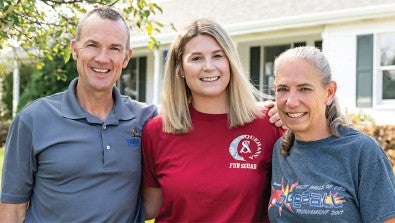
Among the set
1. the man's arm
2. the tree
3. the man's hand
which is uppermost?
the tree

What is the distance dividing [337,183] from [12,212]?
1.85m

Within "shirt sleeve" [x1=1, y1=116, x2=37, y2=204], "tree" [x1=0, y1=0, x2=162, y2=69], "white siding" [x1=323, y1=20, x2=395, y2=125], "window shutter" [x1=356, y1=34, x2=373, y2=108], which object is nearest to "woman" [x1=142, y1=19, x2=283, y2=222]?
"shirt sleeve" [x1=1, y1=116, x2=37, y2=204]

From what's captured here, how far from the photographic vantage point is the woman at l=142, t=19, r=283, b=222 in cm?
322

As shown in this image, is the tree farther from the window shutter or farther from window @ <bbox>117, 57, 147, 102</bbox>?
window @ <bbox>117, 57, 147, 102</bbox>

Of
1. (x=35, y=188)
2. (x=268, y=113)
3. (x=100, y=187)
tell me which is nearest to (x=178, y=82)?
(x=268, y=113)

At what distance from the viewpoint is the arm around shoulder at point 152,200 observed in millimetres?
3568

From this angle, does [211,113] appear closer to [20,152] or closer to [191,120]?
[191,120]

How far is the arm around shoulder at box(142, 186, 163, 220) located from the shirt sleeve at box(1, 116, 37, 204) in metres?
0.73

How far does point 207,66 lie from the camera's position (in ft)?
11.0

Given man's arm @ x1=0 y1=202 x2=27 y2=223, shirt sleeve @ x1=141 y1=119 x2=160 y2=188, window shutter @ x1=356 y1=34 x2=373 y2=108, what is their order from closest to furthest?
man's arm @ x1=0 y1=202 x2=27 y2=223 → shirt sleeve @ x1=141 y1=119 x2=160 y2=188 → window shutter @ x1=356 y1=34 x2=373 y2=108

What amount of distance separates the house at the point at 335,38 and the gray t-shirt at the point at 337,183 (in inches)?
298

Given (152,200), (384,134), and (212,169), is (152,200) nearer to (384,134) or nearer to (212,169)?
(212,169)

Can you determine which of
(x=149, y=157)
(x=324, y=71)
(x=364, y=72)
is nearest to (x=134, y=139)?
(x=149, y=157)

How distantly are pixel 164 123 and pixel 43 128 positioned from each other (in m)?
0.74
